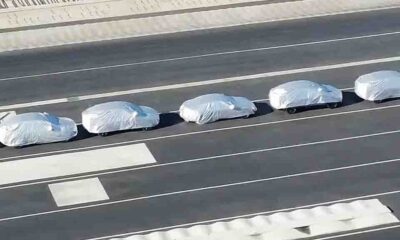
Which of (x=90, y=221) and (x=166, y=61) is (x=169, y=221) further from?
(x=166, y=61)

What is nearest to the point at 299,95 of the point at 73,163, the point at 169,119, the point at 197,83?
the point at 169,119

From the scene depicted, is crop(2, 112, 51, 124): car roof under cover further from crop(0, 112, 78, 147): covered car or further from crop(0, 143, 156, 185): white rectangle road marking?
crop(0, 143, 156, 185): white rectangle road marking

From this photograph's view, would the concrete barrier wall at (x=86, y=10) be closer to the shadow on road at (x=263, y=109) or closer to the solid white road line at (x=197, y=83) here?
the solid white road line at (x=197, y=83)

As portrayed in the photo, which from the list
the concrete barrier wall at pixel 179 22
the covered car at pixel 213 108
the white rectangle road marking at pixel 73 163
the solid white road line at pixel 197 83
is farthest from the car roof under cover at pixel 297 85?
the concrete barrier wall at pixel 179 22

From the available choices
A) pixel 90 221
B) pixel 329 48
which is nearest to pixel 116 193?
pixel 90 221

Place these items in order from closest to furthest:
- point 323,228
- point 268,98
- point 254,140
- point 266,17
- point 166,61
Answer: point 323,228 → point 254,140 → point 268,98 → point 166,61 → point 266,17

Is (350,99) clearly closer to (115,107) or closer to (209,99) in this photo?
(209,99)
